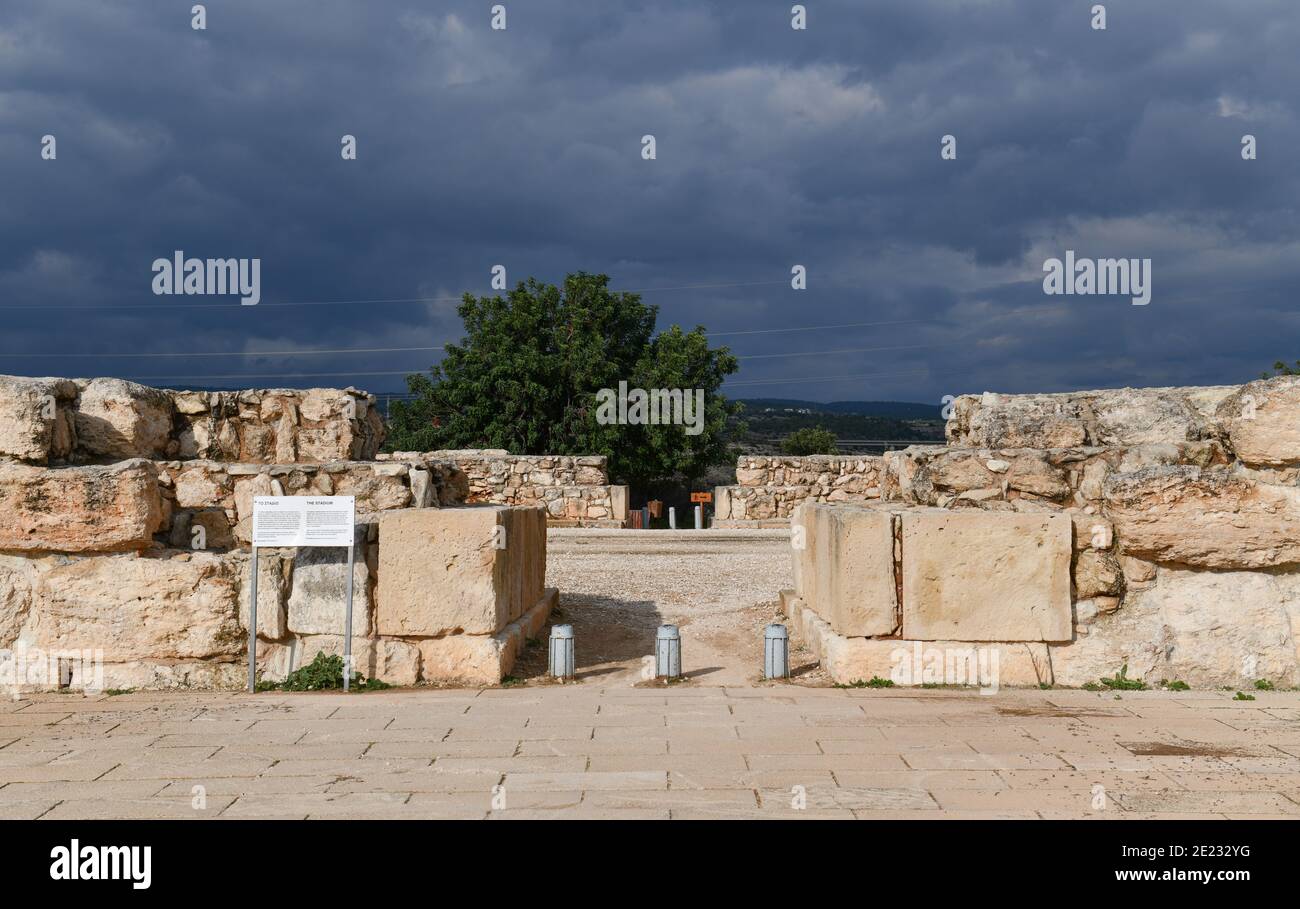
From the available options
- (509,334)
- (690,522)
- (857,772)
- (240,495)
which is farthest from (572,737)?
(509,334)

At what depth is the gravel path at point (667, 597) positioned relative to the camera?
8.30m

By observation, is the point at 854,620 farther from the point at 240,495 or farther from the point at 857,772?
the point at 240,495

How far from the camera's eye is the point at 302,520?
694 cm

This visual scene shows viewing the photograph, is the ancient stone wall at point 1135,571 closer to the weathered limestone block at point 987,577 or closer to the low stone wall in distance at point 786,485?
the weathered limestone block at point 987,577

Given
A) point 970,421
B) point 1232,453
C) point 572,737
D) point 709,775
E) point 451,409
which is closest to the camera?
point 709,775

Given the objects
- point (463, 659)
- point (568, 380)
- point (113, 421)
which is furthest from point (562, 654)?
point (568, 380)

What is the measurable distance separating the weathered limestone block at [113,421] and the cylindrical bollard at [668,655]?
166 inches

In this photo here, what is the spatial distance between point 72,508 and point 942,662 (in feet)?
20.0

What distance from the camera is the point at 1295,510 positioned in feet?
22.1

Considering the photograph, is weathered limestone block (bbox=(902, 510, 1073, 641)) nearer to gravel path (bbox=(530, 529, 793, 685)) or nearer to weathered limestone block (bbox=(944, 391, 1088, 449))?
weathered limestone block (bbox=(944, 391, 1088, 449))

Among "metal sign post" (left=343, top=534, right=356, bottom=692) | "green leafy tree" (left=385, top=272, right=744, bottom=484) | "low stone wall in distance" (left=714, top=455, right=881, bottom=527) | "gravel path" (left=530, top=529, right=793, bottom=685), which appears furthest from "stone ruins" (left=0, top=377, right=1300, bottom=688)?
"green leafy tree" (left=385, top=272, right=744, bottom=484)

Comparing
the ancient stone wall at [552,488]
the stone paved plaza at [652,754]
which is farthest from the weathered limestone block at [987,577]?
the ancient stone wall at [552,488]

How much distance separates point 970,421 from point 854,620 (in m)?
2.25

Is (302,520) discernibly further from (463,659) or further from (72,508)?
(72,508)
